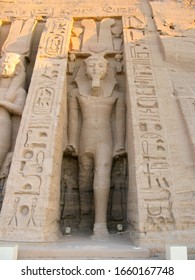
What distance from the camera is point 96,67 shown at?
16.8 ft

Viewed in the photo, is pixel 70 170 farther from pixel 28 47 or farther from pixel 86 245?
pixel 28 47

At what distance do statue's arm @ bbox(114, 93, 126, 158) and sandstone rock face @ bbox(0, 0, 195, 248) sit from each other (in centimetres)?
2

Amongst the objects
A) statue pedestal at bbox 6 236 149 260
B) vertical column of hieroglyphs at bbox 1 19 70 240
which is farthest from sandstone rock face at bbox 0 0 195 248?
statue pedestal at bbox 6 236 149 260

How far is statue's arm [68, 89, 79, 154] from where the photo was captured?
472cm

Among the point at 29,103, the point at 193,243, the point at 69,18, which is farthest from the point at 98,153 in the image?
the point at 69,18

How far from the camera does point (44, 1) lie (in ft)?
22.7

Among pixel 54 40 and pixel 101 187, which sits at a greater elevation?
pixel 54 40

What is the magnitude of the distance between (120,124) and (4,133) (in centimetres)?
189

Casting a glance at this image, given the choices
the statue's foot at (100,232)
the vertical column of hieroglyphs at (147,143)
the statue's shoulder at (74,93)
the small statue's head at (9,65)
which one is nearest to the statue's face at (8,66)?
the small statue's head at (9,65)

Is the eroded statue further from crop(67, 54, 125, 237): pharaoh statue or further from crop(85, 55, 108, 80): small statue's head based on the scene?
crop(85, 55, 108, 80): small statue's head

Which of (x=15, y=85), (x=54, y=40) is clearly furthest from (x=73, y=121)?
(x=54, y=40)

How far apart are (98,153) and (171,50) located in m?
2.46

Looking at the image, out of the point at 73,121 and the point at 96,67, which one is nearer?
the point at 73,121

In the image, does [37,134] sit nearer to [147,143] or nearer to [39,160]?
[39,160]
